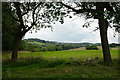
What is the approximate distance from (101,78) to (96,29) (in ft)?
19.6

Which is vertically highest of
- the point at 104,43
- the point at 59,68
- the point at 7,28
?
the point at 7,28

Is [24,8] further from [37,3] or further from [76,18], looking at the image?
[76,18]

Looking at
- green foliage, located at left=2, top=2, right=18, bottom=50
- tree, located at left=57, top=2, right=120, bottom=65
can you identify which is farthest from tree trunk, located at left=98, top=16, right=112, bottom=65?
green foliage, located at left=2, top=2, right=18, bottom=50

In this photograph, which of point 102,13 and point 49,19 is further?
point 49,19

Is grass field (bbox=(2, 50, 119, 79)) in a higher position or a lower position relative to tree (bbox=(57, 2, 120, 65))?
lower

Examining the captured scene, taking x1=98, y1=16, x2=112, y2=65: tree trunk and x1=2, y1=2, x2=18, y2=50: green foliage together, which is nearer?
x1=98, y1=16, x2=112, y2=65: tree trunk

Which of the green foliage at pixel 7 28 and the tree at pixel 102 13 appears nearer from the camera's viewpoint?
the tree at pixel 102 13

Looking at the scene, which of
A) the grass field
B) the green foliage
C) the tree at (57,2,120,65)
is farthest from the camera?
the green foliage

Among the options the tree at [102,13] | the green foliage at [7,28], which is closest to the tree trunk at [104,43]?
the tree at [102,13]

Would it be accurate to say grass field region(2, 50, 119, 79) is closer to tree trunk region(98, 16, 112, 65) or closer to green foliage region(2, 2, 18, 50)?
tree trunk region(98, 16, 112, 65)

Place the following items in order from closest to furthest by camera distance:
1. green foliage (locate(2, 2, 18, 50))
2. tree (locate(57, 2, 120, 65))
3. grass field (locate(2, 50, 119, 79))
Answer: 1. grass field (locate(2, 50, 119, 79))
2. tree (locate(57, 2, 120, 65))
3. green foliage (locate(2, 2, 18, 50))

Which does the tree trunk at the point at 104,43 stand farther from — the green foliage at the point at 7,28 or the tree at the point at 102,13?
the green foliage at the point at 7,28

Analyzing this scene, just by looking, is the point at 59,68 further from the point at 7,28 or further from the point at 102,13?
the point at 7,28

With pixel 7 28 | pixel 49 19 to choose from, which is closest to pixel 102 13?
pixel 49 19
